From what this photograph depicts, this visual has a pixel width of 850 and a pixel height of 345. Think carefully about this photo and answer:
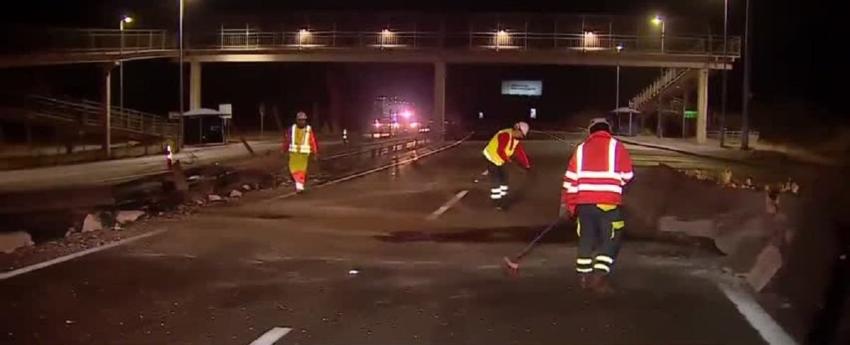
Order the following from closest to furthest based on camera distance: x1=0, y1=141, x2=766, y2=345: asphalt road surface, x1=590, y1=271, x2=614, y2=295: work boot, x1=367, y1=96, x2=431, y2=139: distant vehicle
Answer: x1=0, y1=141, x2=766, y2=345: asphalt road surface < x1=590, y1=271, x2=614, y2=295: work boot < x1=367, y1=96, x2=431, y2=139: distant vehicle

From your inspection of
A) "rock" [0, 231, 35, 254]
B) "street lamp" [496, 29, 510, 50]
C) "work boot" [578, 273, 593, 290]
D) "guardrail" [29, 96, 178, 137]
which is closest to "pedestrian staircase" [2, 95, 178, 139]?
"guardrail" [29, 96, 178, 137]

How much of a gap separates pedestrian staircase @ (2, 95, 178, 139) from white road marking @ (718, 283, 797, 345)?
43.6 meters

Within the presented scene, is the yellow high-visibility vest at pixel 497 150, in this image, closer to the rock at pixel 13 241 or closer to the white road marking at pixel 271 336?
the rock at pixel 13 241

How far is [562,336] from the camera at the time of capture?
826 cm

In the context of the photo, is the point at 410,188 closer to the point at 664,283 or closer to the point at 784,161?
the point at 664,283

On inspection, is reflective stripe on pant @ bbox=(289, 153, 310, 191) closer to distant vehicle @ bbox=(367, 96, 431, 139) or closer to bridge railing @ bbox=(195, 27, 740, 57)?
bridge railing @ bbox=(195, 27, 740, 57)

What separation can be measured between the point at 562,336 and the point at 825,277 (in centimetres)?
360

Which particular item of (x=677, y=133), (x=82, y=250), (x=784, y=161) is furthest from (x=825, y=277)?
(x=677, y=133)

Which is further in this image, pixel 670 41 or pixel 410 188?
pixel 670 41

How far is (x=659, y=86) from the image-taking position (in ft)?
286

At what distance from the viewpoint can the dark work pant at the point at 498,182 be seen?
64.7 ft

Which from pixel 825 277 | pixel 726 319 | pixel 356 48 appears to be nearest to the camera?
pixel 726 319

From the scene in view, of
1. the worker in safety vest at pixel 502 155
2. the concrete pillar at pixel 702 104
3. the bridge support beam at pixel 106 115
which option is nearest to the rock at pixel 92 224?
the worker in safety vest at pixel 502 155

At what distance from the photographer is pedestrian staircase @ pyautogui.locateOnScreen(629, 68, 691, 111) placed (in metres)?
79.4
